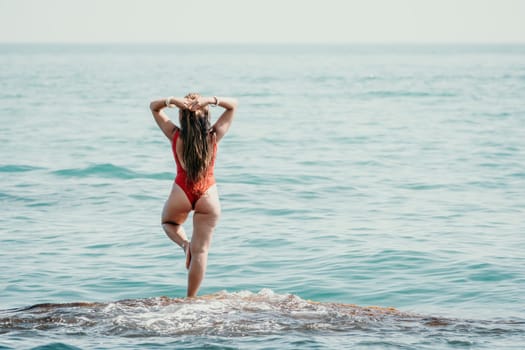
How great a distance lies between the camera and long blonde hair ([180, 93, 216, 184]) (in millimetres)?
8336

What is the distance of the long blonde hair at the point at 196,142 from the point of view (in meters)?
8.34

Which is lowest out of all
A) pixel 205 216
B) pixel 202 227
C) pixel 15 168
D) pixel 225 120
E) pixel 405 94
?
pixel 15 168

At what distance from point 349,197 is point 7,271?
27.2 ft

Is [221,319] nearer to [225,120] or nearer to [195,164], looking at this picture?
[195,164]

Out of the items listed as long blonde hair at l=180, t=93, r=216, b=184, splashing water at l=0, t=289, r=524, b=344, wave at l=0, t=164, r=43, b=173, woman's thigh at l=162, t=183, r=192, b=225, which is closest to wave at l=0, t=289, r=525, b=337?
splashing water at l=0, t=289, r=524, b=344

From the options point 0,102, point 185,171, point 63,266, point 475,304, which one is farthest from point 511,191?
point 0,102

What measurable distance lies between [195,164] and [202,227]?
70cm

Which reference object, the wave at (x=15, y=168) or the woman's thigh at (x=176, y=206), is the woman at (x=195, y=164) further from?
the wave at (x=15, y=168)

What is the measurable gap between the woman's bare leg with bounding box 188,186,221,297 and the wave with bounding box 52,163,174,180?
1200 cm

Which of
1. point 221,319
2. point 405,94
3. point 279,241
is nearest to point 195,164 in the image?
point 221,319

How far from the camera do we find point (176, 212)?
28.6ft

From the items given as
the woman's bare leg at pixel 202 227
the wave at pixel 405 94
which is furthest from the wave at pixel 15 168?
the wave at pixel 405 94

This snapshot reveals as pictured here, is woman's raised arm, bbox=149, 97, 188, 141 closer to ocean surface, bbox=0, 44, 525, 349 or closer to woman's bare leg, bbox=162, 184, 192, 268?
woman's bare leg, bbox=162, 184, 192, 268

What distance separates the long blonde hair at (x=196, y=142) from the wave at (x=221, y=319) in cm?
136
